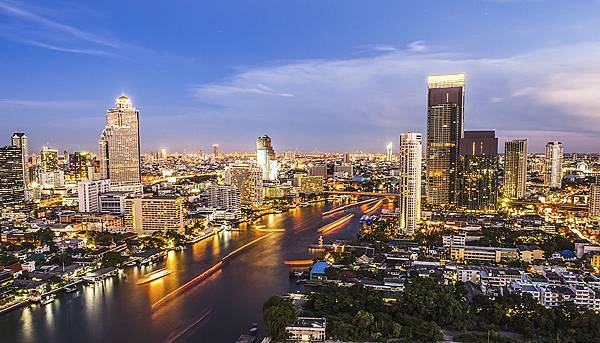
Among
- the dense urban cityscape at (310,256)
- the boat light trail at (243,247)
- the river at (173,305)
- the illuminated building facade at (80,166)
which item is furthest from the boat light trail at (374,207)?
the illuminated building facade at (80,166)

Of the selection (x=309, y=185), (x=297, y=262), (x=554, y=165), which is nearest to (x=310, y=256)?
(x=297, y=262)

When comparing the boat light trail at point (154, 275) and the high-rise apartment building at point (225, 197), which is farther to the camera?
the high-rise apartment building at point (225, 197)

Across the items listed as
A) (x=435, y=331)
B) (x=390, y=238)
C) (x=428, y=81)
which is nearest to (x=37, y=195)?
(x=390, y=238)

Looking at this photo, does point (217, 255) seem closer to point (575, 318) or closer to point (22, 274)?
point (22, 274)

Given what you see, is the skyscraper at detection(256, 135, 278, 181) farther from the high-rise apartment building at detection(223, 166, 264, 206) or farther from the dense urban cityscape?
the high-rise apartment building at detection(223, 166, 264, 206)

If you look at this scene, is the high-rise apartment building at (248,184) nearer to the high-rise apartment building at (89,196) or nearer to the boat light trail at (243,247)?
the high-rise apartment building at (89,196)

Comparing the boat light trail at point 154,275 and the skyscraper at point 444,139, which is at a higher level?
the skyscraper at point 444,139

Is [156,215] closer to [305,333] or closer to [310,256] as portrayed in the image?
[310,256]
